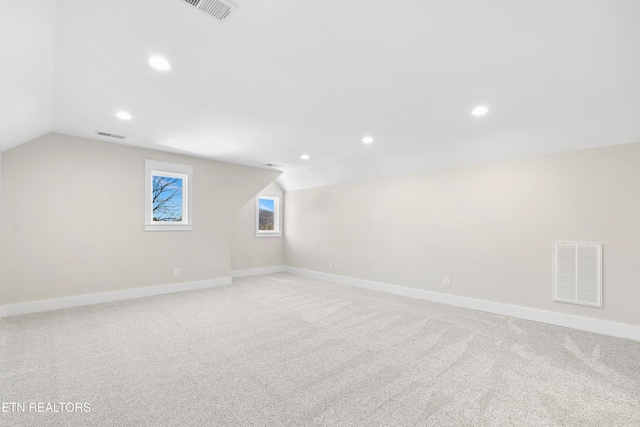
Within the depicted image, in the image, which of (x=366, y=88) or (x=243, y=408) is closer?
(x=243, y=408)

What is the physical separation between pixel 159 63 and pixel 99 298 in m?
3.81

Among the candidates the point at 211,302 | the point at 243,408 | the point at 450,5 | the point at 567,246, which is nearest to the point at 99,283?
the point at 211,302

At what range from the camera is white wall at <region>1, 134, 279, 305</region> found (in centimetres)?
375

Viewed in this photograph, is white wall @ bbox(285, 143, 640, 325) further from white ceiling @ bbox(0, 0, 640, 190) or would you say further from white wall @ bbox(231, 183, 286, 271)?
white wall @ bbox(231, 183, 286, 271)

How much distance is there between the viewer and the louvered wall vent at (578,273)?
328 centimetres

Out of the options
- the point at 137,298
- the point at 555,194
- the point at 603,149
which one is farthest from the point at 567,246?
the point at 137,298

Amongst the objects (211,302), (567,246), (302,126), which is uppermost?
(302,126)

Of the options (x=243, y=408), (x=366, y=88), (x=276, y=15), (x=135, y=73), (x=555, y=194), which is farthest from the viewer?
(x=555, y=194)

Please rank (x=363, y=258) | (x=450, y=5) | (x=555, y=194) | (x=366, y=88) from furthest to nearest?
1. (x=363, y=258)
2. (x=555, y=194)
3. (x=366, y=88)
4. (x=450, y=5)

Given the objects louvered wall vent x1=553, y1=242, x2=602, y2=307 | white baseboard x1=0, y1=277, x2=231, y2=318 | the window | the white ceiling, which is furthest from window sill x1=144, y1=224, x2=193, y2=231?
louvered wall vent x1=553, y1=242, x2=602, y2=307

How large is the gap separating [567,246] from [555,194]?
2.12 feet

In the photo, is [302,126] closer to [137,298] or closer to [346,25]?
[346,25]

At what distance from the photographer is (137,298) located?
4598 millimetres

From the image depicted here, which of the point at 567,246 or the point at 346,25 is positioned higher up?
the point at 346,25
